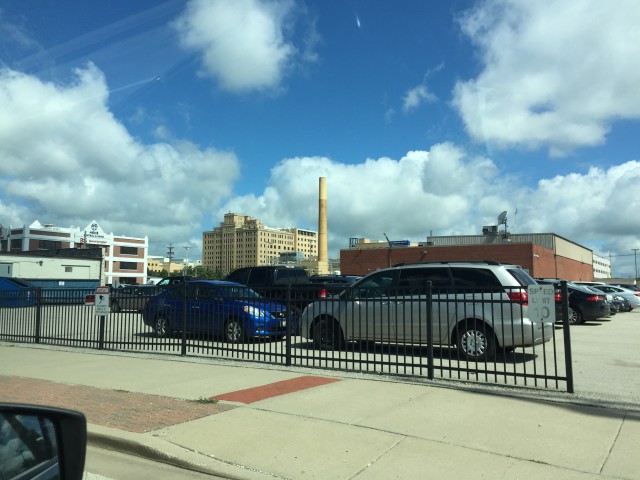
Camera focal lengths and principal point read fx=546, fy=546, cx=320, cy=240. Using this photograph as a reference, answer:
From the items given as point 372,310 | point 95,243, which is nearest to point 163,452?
point 372,310

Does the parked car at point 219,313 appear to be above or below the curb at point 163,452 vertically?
above

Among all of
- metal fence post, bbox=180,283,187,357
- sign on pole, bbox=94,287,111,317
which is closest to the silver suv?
metal fence post, bbox=180,283,187,357

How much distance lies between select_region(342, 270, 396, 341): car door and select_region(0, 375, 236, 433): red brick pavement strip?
3.18 metres

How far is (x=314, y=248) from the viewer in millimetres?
184750

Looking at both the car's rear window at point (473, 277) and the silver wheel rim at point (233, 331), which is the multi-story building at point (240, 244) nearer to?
the silver wheel rim at point (233, 331)

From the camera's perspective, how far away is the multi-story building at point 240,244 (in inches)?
5778

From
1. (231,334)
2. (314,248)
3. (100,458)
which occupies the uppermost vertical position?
(314,248)

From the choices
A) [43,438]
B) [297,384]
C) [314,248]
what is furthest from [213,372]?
[314,248]

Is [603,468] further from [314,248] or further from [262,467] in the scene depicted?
[314,248]

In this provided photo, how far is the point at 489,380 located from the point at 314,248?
175898 millimetres

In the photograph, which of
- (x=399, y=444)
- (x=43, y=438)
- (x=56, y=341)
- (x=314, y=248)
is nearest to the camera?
(x=43, y=438)

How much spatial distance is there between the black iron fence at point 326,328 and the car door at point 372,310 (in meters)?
0.03

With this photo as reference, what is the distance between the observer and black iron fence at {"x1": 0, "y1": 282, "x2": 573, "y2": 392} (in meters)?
9.05

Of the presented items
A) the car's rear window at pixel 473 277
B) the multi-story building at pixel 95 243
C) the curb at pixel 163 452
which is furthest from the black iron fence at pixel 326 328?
the multi-story building at pixel 95 243
